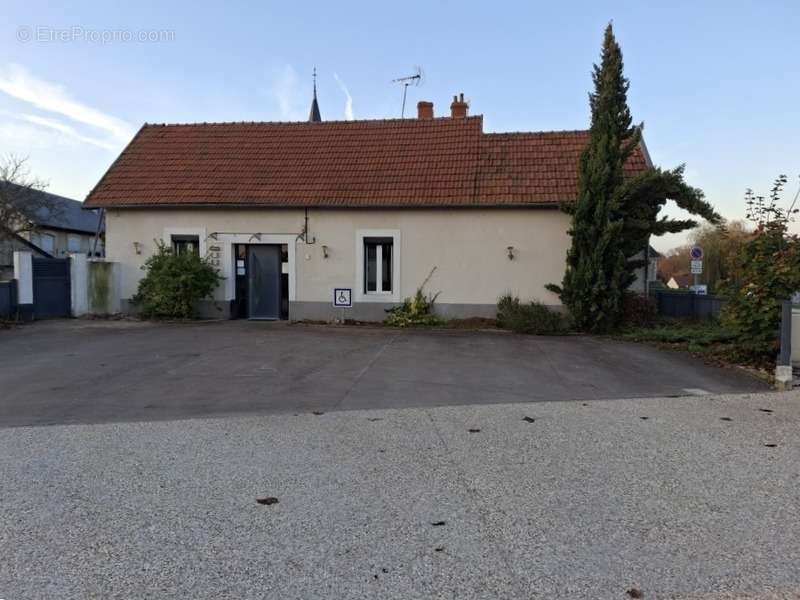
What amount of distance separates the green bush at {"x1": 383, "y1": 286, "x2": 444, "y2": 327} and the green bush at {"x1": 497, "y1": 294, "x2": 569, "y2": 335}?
68.4 inches

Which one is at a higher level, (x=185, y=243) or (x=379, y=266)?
(x=185, y=243)

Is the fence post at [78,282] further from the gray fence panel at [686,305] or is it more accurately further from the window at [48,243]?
the window at [48,243]

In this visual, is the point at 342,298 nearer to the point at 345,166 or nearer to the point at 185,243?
the point at 345,166

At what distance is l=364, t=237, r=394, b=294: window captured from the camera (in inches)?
647

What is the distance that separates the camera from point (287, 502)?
399 centimetres

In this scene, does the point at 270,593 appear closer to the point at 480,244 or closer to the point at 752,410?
the point at 752,410

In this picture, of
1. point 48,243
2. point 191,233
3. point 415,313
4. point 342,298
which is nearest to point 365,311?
point 342,298

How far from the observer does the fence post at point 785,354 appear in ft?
26.5

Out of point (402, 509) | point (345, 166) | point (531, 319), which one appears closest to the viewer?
point (402, 509)

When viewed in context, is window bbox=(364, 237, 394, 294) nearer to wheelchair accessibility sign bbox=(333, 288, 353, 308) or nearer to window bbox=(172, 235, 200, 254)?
wheelchair accessibility sign bbox=(333, 288, 353, 308)

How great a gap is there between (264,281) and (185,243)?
8.45ft

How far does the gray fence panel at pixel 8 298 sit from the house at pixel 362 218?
8.74ft

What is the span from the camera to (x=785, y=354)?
8.23m

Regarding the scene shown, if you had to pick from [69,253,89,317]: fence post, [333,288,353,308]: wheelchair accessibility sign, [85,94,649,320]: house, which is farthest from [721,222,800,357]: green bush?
[69,253,89,317]: fence post
